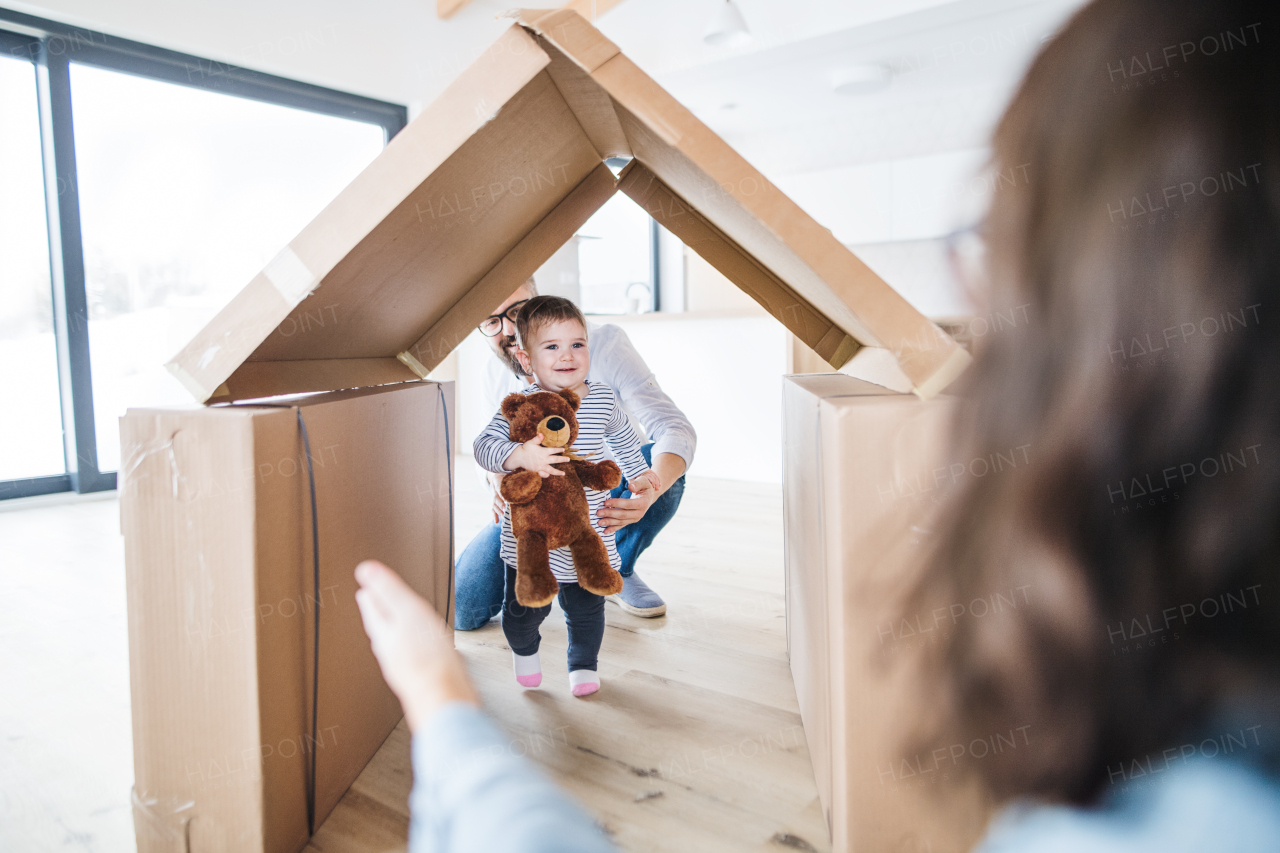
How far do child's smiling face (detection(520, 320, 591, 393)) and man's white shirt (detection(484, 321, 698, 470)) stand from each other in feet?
0.60

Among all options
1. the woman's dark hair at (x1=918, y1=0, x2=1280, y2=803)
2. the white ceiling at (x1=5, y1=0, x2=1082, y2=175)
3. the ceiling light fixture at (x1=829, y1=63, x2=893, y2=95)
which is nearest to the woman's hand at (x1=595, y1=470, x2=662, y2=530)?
the woman's dark hair at (x1=918, y1=0, x2=1280, y2=803)

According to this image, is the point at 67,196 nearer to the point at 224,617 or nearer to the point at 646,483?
the point at 646,483

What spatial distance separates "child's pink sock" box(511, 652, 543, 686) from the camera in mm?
1162

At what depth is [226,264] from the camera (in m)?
3.23

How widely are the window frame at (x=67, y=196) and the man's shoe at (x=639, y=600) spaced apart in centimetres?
241

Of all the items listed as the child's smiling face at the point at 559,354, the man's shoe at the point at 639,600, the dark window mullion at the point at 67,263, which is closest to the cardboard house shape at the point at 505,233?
the child's smiling face at the point at 559,354

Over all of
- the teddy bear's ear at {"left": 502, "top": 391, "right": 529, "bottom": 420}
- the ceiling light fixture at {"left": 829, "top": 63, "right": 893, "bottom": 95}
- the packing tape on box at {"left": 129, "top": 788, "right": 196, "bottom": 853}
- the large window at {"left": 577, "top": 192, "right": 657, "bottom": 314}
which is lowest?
the packing tape on box at {"left": 129, "top": 788, "right": 196, "bottom": 853}

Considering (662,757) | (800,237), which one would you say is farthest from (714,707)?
(800,237)

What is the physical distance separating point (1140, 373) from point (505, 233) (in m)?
0.88

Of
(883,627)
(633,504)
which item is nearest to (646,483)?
(633,504)

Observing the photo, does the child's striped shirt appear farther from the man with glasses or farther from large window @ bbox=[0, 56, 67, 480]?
large window @ bbox=[0, 56, 67, 480]

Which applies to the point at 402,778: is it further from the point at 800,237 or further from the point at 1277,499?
the point at 1277,499

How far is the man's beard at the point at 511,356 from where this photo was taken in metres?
1.37

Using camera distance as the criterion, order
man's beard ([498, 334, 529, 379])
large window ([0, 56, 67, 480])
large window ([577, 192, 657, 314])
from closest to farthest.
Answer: man's beard ([498, 334, 529, 379]) < large window ([0, 56, 67, 480]) < large window ([577, 192, 657, 314])
